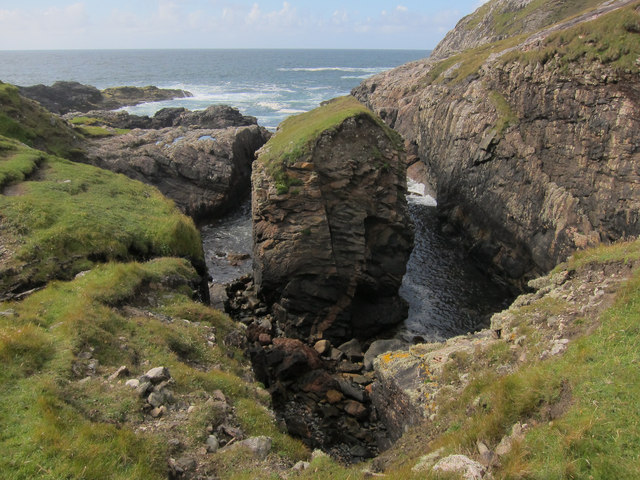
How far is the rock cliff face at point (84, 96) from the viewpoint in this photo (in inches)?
3335

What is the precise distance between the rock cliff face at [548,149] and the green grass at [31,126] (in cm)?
4111

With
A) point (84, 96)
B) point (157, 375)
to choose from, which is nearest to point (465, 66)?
point (157, 375)

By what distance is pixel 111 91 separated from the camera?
10550 cm

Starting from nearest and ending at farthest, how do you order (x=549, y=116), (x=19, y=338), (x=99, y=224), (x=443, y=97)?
(x=19, y=338), (x=99, y=224), (x=549, y=116), (x=443, y=97)

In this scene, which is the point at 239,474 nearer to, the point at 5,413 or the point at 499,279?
the point at 5,413

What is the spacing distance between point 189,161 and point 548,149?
1490 inches

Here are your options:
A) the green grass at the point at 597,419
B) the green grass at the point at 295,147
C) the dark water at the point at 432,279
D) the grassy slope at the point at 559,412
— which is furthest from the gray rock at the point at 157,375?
the dark water at the point at 432,279

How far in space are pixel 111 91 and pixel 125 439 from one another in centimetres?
11818

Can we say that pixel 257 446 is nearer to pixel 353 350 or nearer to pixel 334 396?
pixel 334 396

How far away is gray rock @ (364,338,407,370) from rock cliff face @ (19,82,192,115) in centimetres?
8368

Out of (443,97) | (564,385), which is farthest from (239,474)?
(443,97)

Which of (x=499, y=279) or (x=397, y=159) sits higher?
(x=397, y=159)

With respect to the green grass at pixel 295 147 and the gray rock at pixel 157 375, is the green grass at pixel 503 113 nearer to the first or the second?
the green grass at pixel 295 147

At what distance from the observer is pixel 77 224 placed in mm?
20344
